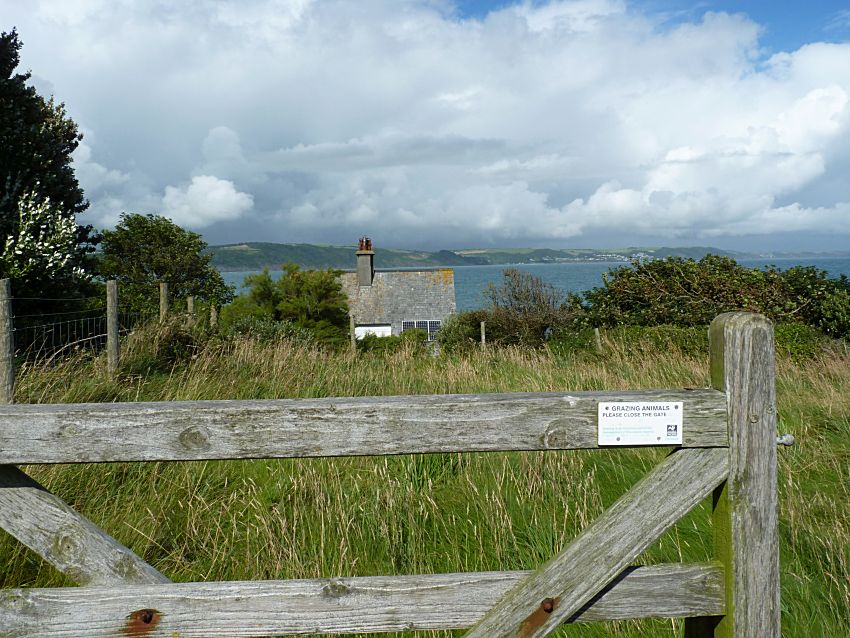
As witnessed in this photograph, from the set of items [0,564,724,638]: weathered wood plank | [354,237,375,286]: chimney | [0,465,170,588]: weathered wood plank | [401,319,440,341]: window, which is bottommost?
[401,319,440,341]: window

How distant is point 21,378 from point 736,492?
6.59m

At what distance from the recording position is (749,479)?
2066 mm

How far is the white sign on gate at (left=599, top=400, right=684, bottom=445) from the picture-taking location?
6.61 feet

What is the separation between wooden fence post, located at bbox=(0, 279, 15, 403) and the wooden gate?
4.68m

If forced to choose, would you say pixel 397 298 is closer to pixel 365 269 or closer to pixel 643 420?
pixel 365 269

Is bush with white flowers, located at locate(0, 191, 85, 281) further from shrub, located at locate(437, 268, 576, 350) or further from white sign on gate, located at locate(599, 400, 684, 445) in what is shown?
shrub, located at locate(437, 268, 576, 350)

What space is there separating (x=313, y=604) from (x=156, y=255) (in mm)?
31612

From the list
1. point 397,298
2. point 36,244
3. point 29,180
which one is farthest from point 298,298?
point 36,244

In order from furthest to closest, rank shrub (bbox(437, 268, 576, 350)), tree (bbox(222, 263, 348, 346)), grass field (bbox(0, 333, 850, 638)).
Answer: tree (bbox(222, 263, 348, 346)) → shrub (bbox(437, 268, 576, 350)) → grass field (bbox(0, 333, 850, 638))

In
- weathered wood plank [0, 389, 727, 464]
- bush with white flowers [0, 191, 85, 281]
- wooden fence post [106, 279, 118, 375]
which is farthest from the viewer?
bush with white flowers [0, 191, 85, 281]

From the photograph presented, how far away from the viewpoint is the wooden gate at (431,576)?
1979mm

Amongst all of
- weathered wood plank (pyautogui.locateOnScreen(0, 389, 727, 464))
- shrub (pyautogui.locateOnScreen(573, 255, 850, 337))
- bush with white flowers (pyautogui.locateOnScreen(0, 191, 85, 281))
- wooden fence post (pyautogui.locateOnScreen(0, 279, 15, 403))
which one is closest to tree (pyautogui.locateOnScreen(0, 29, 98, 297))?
bush with white flowers (pyautogui.locateOnScreen(0, 191, 85, 281))

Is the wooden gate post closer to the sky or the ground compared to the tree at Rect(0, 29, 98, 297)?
closer to the ground

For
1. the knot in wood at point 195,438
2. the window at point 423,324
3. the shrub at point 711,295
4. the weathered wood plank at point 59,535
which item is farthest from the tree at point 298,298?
A: the knot in wood at point 195,438
